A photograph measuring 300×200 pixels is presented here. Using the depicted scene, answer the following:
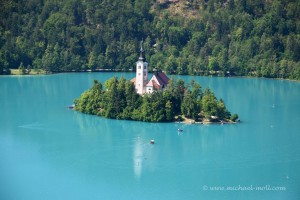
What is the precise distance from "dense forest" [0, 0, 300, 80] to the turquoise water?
35907 mm

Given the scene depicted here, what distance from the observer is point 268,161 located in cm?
4794

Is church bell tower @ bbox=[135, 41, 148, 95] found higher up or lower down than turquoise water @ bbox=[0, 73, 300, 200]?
higher up

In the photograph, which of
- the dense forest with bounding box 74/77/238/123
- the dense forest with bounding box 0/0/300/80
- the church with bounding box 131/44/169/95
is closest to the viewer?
the dense forest with bounding box 74/77/238/123

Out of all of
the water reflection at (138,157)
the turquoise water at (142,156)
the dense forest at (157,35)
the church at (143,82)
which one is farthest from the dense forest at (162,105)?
the dense forest at (157,35)

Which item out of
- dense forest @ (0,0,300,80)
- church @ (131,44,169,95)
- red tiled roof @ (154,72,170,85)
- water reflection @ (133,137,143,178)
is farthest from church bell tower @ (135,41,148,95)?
dense forest @ (0,0,300,80)

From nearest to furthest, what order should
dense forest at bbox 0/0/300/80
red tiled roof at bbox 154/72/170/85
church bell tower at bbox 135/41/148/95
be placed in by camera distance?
church bell tower at bbox 135/41/148/95
red tiled roof at bbox 154/72/170/85
dense forest at bbox 0/0/300/80

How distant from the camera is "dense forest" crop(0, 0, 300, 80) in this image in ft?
354

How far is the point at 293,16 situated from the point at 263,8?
24.5 ft

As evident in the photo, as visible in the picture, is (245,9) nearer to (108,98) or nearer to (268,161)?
(108,98)

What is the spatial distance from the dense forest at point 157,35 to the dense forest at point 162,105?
1736 inches

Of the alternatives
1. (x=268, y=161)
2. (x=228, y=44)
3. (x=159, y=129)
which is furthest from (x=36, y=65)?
(x=268, y=161)

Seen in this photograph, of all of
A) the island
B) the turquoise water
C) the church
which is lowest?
the turquoise water

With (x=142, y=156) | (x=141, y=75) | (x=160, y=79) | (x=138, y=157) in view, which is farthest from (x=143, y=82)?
(x=138, y=157)

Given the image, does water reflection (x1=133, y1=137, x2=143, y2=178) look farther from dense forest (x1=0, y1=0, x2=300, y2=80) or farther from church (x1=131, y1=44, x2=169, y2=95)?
dense forest (x1=0, y1=0, x2=300, y2=80)
